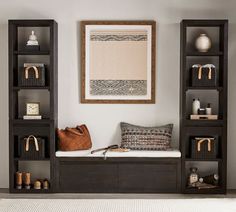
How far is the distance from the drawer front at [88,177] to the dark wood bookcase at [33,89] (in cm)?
14

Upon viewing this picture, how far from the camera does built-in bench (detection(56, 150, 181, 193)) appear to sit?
5.84 m

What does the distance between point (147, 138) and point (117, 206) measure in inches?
95.8

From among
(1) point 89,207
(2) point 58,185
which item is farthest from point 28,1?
(1) point 89,207

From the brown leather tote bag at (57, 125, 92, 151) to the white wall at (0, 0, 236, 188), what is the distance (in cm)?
15

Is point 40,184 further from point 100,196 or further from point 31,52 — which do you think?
point 31,52

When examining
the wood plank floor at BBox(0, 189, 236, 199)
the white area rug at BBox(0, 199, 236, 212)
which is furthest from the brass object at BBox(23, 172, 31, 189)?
the white area rug at BBox(0, 199, 236, 212)

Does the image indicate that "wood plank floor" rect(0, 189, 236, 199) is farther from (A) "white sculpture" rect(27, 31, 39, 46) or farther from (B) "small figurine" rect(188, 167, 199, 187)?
(A) "white sculpture" rect(27, 31, 39, 46)

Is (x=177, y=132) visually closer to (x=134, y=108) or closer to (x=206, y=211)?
(x=134, y=108)

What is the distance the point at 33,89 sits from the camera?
6.01 metres

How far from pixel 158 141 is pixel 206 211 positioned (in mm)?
2546

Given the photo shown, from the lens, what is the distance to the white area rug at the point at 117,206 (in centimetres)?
349

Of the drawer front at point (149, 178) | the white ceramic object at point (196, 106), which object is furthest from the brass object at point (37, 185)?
the white ceramic object at point (196, 106)

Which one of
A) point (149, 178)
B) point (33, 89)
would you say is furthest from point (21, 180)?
point (149, 178)

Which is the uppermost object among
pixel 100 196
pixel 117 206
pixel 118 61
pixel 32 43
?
pixel 32 43
